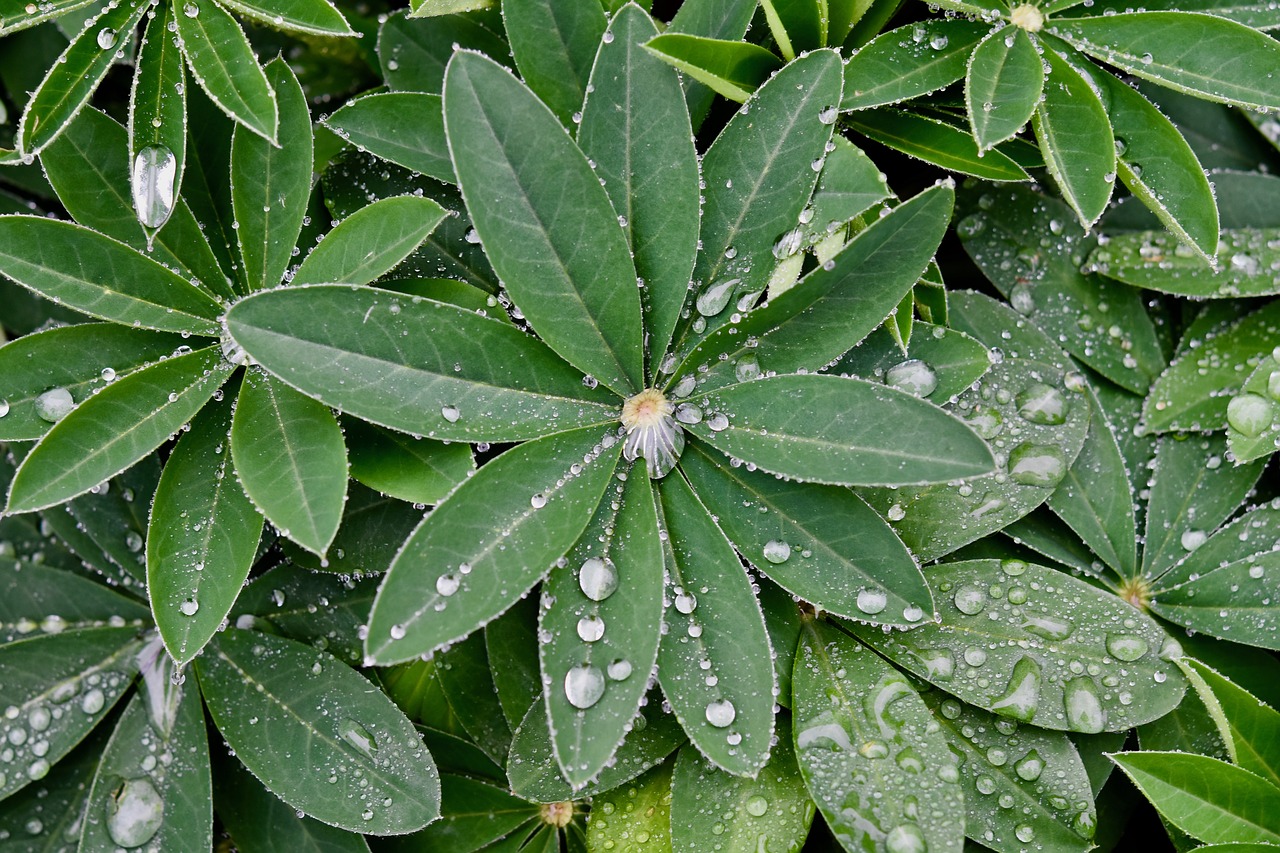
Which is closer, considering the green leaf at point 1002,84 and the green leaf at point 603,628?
the green leaf at point 603,628

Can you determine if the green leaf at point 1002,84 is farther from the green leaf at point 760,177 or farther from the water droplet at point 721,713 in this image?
the water droplet at point 721,713

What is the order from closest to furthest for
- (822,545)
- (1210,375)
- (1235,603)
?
1. (822,545)
2. (1235,603)
3. (1210,375)

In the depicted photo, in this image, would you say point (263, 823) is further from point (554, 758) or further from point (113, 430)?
point (113, 430)

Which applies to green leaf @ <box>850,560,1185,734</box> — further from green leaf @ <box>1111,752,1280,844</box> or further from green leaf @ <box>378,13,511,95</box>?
green leaf @ <box>378,13,511,95</box>

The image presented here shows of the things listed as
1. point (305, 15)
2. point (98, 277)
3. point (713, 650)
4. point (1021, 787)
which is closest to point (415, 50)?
point (305, 15)

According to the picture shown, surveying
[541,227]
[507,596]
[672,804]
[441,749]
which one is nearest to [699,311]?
[541,227]

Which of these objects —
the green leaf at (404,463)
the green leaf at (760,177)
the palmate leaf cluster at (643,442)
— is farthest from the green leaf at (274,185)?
the green leaf at (760,177)

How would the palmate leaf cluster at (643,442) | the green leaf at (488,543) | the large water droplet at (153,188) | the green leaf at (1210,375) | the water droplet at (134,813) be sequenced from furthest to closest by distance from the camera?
the green leaf at (1210,375)
the water droplet at (134,813)
the large water droplet at (153,188)
the palmate leaf cluster at (643,442)
the green leaf at (488,543)
